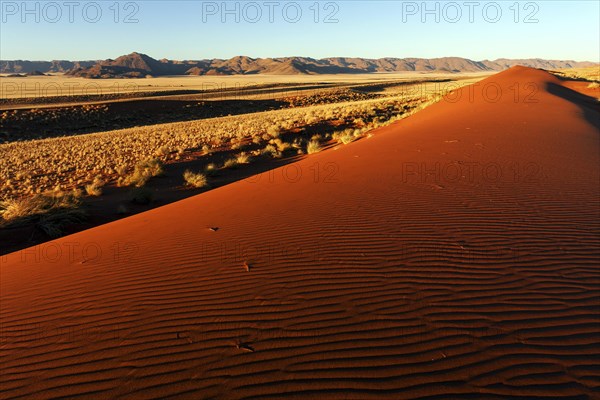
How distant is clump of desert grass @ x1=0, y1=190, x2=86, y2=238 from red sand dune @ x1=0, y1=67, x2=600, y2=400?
2755 millimetres

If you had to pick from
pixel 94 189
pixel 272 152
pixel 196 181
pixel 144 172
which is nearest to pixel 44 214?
pixel 94 189

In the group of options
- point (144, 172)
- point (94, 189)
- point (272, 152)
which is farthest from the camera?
point (272, 152)

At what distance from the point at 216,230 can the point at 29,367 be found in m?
3.53

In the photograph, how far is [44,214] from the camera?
10.7 metres

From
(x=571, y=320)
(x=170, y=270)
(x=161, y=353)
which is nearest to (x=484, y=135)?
(x=571, y=320)

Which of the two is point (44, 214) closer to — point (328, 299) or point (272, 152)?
point (328, 299)

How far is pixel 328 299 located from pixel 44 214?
9805 millimetres

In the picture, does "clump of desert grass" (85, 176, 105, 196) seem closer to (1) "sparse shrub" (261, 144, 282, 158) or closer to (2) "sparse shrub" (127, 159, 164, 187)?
(2) "sparse shrub" (127, 159, 164, 187)

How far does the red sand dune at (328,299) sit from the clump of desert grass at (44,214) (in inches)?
108

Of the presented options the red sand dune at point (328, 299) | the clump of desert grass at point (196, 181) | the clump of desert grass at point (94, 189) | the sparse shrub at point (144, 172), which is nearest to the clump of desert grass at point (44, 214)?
the clump of desert grass at point (94, 189)

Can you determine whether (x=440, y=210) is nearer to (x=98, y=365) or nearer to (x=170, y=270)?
(x=170, y=270)

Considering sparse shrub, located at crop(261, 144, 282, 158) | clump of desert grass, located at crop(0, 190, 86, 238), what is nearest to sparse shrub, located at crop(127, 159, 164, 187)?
clump of desert grass, located at crop(0, 190, 86, 238)

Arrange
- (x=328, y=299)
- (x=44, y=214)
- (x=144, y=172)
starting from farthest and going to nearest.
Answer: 1. (x=144, y=172)
2. (x=44, y=214)
3. (x=328, y=299)

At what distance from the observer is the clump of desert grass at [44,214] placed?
1015 cm
